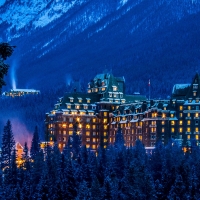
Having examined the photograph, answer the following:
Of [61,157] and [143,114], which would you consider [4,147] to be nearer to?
[61,157]

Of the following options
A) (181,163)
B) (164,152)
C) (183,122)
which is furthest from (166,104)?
(181,163)

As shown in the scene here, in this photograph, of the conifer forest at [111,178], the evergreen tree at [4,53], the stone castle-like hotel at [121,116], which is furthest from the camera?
the stone castle-like hotel at [121,116]

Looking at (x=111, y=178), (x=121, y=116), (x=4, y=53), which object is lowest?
(x=111, y=178)

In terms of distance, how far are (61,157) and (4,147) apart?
26.9 meters

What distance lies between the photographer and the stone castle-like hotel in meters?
153

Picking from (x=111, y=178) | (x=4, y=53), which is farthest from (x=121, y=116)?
(x=4, y=53)

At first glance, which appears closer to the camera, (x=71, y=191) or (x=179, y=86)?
(x=71, y=191)

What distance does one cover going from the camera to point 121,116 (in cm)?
16988

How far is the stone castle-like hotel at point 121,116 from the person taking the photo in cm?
15338

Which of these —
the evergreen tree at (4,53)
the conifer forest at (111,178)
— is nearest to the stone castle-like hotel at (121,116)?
the conifer forest at (111,178)

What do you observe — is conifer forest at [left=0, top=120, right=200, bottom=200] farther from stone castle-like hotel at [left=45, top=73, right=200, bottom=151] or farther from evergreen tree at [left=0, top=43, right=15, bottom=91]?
evergreen tree at [left=0, top=43, right=15, bottom=91]

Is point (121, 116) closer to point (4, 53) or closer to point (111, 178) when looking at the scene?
point (111, 178)

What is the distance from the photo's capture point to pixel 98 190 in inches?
3201

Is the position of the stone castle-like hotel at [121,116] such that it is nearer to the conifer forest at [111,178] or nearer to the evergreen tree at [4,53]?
the conifer forest at [111,178]
